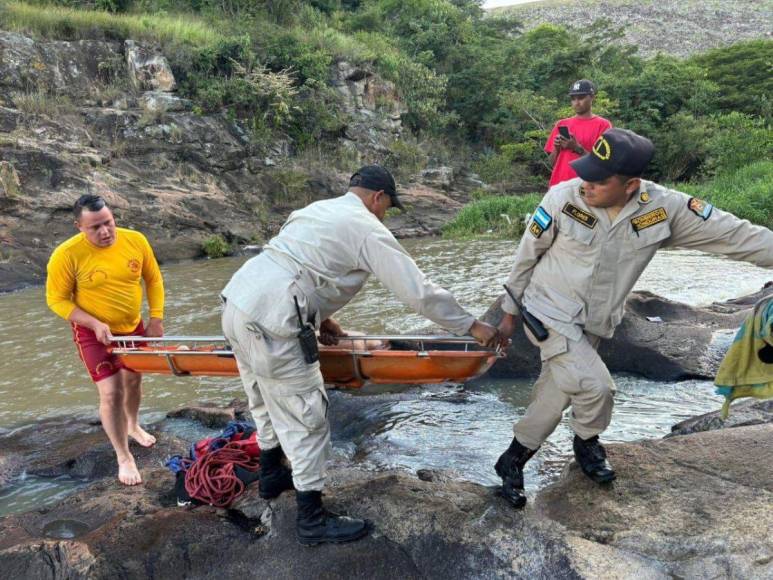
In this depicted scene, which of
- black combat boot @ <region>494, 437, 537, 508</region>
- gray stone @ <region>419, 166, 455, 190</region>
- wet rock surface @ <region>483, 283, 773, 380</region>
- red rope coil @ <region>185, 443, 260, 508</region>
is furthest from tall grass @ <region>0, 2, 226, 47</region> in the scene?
black combat boot @ <region>494, 437, 537, 508</region>

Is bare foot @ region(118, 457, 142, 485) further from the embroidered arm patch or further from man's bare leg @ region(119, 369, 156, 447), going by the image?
the embroidered arm patch

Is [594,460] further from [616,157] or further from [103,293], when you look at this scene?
[103,293]

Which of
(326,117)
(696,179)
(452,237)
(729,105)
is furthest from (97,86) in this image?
(729,105)

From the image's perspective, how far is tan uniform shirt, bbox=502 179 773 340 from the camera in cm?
305

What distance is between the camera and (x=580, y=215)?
10.2 ft

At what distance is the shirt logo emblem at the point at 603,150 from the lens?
2.95 metres

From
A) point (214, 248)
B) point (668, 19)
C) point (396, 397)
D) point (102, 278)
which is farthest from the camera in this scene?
point (668, 19)

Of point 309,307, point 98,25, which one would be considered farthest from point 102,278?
point 98,25

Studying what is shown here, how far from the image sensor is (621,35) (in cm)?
3806

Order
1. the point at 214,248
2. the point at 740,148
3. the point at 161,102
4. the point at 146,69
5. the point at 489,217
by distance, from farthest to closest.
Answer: the point at 740,148, the point at 146,69, the point at 489,217, the point at 161,102, the point at 214,248

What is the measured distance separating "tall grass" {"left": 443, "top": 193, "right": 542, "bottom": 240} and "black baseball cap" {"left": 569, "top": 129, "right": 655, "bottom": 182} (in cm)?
1611

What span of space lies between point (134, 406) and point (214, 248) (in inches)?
502

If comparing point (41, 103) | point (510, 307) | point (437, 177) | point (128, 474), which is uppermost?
point (510, 307)

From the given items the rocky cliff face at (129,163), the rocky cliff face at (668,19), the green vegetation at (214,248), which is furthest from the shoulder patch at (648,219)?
the rocky cliff face at (668,19)
